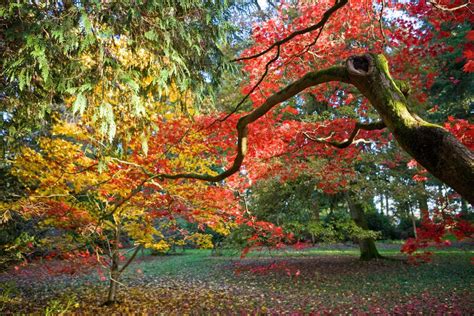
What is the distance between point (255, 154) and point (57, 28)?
3.80 metres

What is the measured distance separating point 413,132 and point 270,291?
6720mm

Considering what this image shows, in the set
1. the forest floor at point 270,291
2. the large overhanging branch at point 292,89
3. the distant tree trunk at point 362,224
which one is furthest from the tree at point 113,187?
the distant tree trunk at point 362,224

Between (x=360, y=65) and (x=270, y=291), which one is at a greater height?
(x=360, y=65)

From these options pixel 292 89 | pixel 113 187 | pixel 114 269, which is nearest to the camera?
pixel 292 89

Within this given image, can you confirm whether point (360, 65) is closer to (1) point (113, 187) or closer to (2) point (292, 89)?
(2) point (292, 89)

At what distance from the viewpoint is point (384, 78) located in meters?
2.29

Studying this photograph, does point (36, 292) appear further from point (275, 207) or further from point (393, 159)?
point (393, 159)

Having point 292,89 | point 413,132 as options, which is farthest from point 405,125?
point 292,89

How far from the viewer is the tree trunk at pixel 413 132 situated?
184cm

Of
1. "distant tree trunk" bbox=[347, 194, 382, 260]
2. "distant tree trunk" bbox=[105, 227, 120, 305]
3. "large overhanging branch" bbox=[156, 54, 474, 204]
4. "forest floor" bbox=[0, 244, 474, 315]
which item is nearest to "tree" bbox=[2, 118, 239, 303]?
"distant tree trunk" bbox=[105, 227, 120, 305]

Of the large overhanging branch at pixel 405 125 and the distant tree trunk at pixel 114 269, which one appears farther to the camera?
the distant tree trunk at pixel 114 269

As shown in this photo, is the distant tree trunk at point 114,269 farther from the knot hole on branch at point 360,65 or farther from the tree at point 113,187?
the knot hole on branch at point 360,65

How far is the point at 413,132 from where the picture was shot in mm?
2090

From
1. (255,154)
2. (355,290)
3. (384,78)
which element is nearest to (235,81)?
(255,154)
